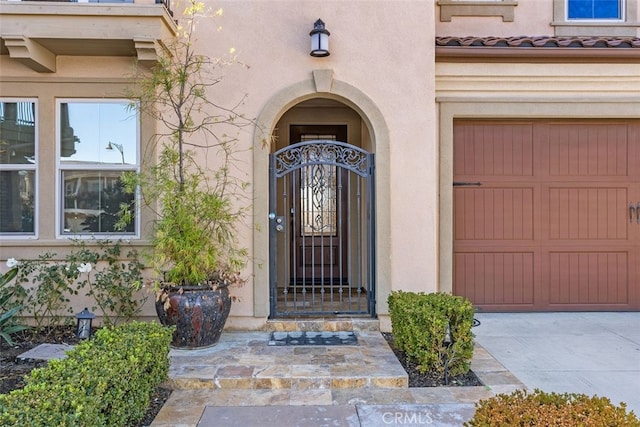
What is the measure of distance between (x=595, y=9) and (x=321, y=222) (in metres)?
4.85

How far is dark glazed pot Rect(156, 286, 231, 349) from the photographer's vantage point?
439cm

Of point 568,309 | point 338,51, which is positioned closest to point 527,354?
point 568,309

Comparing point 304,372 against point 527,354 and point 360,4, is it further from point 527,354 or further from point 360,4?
point 360,4

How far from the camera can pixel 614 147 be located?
6.21 metres

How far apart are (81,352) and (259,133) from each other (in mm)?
3094

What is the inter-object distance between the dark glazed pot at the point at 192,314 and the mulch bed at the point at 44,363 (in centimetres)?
68

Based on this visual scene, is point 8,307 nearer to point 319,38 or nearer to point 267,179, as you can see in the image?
point 267,179

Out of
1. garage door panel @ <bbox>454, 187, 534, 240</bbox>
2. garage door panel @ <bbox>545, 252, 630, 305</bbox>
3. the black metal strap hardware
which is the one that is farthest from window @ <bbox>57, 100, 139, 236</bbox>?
garage door panel @ <bbox>545, 252, 630, 305</bbox>

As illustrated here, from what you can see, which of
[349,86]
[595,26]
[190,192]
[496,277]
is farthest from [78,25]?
[595,26]

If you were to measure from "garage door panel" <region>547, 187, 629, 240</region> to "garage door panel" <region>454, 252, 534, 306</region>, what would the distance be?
Result: 589 millimetres

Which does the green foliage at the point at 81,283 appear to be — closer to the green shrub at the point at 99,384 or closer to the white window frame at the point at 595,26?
the green shrub at the point at 99,384

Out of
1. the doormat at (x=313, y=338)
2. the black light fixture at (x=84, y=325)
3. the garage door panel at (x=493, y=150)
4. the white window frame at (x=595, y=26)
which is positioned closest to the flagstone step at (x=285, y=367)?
the doormat at (x=313, y=338)

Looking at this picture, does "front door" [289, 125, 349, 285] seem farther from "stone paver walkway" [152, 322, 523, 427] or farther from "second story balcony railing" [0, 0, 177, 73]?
"second story balcony railing" [0, 0, 177, 73]

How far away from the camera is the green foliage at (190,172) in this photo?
456 centimetres
